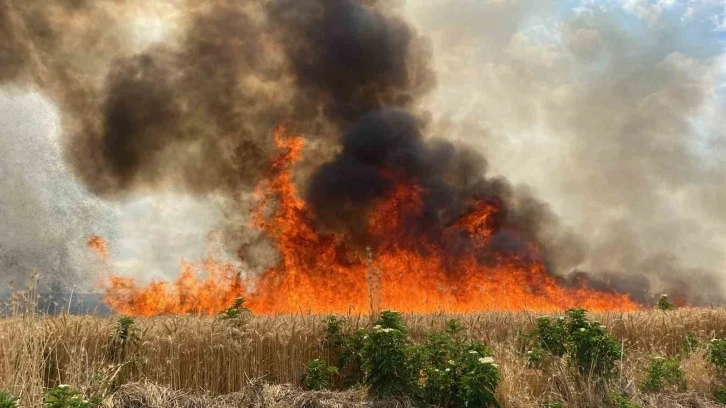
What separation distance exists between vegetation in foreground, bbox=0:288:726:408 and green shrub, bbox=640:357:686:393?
2 centimetres

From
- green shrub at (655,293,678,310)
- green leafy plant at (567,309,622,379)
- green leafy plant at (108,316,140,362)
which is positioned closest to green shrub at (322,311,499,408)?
green leafy plant at (567,309,622,379)

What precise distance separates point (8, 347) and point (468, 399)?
269 inches

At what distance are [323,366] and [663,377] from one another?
21.6 feet

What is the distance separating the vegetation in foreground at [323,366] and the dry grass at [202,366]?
2 cm

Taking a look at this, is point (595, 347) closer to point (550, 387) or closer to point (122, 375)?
point (550, 387)

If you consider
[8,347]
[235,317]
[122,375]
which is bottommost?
[122,375]

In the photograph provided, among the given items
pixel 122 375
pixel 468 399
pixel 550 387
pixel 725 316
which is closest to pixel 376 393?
pixel 468 399

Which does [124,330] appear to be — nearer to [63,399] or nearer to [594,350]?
[63,399]

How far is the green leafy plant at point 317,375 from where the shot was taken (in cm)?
915

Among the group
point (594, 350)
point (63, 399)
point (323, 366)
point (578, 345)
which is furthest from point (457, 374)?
point (63, 399)

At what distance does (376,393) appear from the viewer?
810 centimetres

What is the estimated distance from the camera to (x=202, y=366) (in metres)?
9.30

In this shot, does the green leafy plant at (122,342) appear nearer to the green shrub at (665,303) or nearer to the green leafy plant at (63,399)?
the green leafy plant at (63,399)

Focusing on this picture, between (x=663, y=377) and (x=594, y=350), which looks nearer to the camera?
(x=594, y=350)
